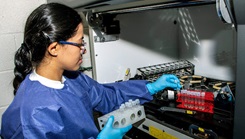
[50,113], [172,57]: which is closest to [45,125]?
[50,113]

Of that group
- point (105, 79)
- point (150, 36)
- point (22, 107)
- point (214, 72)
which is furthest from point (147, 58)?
point (22, 107)

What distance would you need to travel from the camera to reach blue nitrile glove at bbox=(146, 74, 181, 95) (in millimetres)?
1077

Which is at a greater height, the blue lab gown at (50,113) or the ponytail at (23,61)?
the ponytail at (23,61)

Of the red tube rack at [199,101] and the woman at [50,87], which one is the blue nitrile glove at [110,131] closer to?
the woman at [50,87]

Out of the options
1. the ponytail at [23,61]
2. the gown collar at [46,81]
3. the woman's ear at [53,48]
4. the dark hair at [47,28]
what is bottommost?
the gown collar at [46,81]

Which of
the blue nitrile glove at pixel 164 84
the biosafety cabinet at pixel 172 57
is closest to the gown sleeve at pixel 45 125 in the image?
the biosafety cabinet at pixel 172 57

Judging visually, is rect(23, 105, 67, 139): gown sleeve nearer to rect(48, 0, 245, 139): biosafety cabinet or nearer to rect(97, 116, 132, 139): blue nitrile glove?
rect(97, 116, 132, 139): blue nitrile glove

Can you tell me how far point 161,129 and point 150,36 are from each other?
76 centimetres

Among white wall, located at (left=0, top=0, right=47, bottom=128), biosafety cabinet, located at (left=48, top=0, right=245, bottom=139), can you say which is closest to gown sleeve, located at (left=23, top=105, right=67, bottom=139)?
biosafety cabinet, located at (left=48, top=0, right=245, bottom=139)

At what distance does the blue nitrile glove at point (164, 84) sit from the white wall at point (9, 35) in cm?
90

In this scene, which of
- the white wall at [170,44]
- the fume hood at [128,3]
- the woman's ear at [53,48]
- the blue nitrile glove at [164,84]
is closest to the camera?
the fume hood at [128,3]

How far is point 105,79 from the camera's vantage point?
137 centimetres

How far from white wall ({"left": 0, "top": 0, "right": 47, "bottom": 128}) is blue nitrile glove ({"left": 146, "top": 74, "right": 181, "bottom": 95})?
0.90 meters

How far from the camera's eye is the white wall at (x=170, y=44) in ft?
4.29
